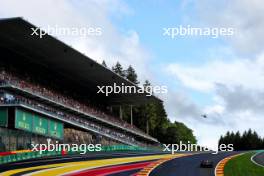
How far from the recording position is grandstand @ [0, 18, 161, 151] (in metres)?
57.4

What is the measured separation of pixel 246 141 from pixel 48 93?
Answer: 7592 centimetres

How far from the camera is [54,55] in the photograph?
68.8m

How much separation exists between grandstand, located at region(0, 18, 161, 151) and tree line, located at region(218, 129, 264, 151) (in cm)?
4524

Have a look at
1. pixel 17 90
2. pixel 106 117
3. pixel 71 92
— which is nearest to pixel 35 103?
pixel 17 90

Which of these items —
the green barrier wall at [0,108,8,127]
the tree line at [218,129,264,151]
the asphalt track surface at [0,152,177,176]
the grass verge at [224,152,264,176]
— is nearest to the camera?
the asphalt track surface at [0,152,177,176]

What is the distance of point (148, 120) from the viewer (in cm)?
11850

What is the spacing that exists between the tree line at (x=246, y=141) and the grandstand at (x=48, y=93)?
45.2 meters

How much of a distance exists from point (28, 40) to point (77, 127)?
1653cm

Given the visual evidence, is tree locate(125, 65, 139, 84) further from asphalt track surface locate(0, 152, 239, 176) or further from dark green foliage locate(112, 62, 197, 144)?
asphalt track surface locate(0, 152, 239, 176)

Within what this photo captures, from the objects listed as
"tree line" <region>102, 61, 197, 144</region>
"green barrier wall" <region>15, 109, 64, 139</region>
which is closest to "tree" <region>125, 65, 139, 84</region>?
"tree line" <region>102, 61, 197, 144</region>

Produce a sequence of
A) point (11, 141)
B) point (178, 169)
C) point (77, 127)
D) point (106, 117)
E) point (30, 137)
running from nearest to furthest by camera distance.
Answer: point (178, 169), point (11, 141), point (30, 137), point (77, 127), point (106, 117)

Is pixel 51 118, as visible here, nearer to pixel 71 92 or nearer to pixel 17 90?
pixel 17 90

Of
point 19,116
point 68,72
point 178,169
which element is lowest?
point 178,169

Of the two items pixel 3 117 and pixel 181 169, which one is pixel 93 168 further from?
pixel 3 117
